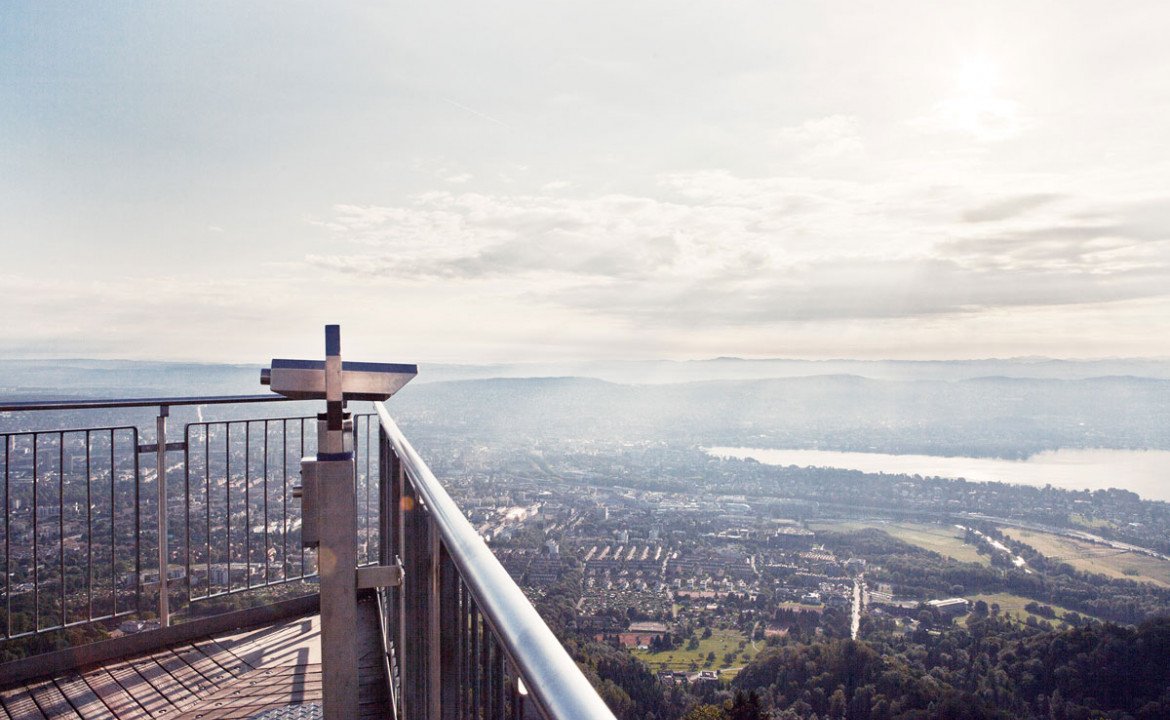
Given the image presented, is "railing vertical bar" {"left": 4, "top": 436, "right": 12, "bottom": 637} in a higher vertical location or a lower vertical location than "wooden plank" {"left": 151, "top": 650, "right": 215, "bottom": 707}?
higher

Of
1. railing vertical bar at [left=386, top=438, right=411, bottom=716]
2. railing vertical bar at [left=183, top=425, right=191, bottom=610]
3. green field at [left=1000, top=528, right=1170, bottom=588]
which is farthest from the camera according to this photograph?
green field at [left=1000, top=528, right=1170, bottom=588]

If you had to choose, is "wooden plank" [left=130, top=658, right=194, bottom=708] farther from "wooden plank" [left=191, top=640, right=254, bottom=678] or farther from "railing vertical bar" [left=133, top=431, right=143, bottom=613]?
"railing vertical bar" [left=133, top=431, right=143, bottom=613]

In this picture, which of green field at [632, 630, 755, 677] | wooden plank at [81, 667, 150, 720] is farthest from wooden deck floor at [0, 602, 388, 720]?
green field at [632, 630, 755, 677]

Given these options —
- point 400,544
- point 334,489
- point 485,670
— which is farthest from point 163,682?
point 485,670

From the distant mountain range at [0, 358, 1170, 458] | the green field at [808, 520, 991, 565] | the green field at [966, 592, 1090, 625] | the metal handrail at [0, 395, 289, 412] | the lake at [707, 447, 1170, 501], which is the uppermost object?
the metal handrail at [0, 395, 289, 412]

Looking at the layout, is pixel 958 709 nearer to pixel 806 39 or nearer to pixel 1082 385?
pixel 806 39

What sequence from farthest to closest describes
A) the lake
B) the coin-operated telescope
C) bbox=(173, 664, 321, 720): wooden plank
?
the lake
bbox=(173, 664, 321, 720): wooden plank
the coin-operated telescope

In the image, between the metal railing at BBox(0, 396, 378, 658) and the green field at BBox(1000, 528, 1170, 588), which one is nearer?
the metal railing at BBox(0, 396, 378, 658)
